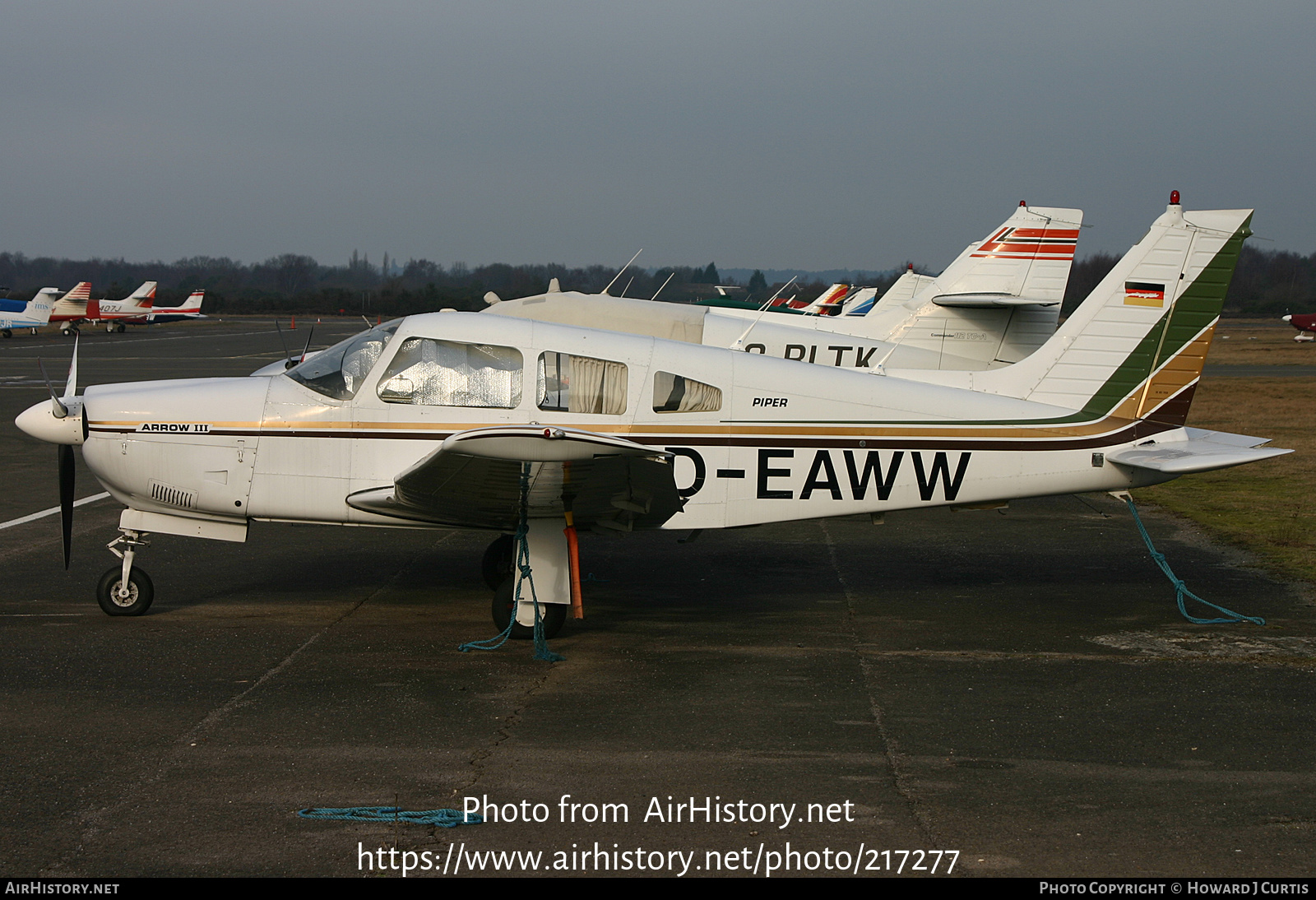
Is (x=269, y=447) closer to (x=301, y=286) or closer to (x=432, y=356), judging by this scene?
(x=432, y=356)

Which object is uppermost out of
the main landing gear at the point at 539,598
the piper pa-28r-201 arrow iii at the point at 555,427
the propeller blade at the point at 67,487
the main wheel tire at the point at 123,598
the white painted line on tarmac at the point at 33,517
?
the piper pa-28r-201 arrow iii at the point at 555,427

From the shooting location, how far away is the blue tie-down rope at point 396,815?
4500mm

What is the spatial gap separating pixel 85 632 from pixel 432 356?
9.50ft

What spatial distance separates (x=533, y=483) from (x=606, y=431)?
870 millimetres

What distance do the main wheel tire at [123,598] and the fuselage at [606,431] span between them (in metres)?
0.52

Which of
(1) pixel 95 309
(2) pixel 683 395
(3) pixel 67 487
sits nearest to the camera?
(2) pixel 683 395

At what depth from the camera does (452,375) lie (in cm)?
732

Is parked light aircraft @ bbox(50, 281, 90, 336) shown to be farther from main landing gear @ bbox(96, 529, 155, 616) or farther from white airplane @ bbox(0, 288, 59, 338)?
main landing gear @ bbox(96, 529, 155, 616)

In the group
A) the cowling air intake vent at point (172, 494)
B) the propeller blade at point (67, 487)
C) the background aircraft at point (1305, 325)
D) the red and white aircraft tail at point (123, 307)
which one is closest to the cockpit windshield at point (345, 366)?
the cowling air intake vent at point (172, 494)

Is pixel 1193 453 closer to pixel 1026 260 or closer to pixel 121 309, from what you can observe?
pixel 1026 260

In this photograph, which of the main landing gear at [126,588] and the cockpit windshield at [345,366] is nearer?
the cockpit windshield at [345,366]

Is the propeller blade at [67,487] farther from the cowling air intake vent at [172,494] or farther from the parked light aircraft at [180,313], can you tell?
the parked light aircraft at [180,313]

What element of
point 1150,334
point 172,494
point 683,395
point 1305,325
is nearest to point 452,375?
point 683,395

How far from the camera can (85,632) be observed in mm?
7215
